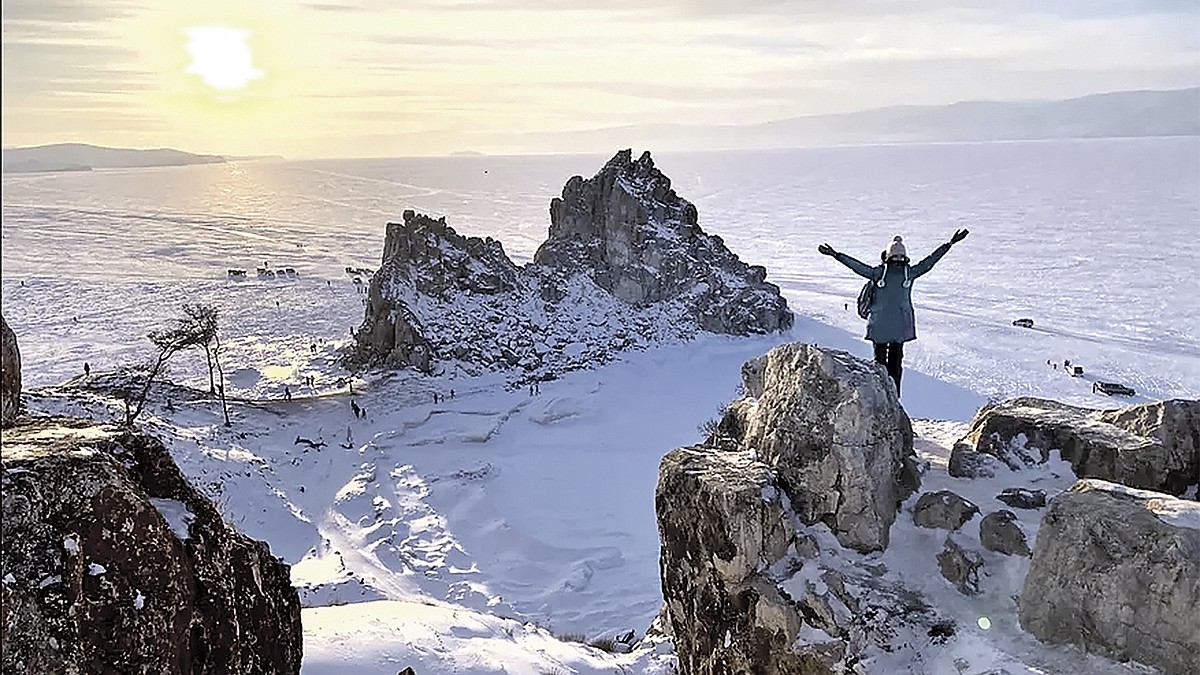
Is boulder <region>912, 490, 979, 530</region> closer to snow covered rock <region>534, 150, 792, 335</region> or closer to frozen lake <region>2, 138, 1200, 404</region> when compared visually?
frozen lake <region>2, 138, 1200, 404</region>

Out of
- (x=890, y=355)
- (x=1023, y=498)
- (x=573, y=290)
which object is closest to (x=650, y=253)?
(x=573, y=290)

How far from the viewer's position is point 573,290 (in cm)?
4819

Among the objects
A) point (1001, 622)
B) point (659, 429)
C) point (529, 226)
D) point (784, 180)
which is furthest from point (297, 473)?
point (784, 180)

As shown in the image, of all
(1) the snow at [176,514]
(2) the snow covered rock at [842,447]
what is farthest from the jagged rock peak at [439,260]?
(1) the snow at [176,514]

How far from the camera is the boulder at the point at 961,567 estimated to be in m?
9.23

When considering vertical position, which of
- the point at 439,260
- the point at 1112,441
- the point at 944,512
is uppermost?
the point at 439,260

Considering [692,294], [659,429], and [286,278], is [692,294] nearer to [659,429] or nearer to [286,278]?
[659,429]

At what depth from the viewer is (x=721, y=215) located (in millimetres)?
103625

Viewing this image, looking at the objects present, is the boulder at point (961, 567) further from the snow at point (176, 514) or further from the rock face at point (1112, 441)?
the snow at point (176, 514)

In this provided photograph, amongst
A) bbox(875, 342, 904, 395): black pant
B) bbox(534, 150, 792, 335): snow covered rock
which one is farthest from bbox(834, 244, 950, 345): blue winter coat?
bbox(534, 150, 792, 335): snow covered rock

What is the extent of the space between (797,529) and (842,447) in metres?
1.06

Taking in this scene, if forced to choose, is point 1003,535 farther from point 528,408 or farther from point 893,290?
point 528,408

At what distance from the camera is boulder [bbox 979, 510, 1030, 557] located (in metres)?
9.45

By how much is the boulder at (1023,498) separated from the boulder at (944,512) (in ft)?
1.51
